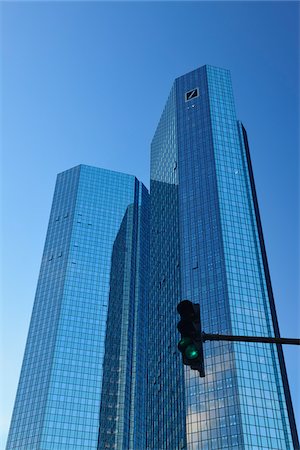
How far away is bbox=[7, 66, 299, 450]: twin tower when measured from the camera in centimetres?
9331

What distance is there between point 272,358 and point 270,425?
1361 cm

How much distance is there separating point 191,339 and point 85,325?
490ft

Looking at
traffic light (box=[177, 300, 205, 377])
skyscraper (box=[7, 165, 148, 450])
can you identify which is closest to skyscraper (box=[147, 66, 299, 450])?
skyscraper (box=[7, 165, 148, 450])

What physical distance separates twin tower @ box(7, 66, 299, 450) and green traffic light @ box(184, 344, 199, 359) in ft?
272

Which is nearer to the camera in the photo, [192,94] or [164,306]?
[164,306]

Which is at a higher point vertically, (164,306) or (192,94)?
(192,94)

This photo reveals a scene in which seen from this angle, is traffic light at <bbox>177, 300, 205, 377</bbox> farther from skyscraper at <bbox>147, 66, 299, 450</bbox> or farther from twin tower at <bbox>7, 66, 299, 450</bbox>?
twin tower at <bbox>7, 66, 299, 450</bbox>

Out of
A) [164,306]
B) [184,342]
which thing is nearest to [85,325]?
[164,306]

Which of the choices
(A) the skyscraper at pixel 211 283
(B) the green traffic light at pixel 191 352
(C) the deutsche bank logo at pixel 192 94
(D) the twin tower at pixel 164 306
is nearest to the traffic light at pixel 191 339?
(B) the green traffic light at pixel 191 352

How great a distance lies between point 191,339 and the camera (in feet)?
31.2

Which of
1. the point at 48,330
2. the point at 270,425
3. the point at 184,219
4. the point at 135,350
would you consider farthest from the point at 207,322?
the point at 135,350

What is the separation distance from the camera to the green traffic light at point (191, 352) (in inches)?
370

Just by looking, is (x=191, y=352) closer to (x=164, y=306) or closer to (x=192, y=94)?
(x=164, y=306)

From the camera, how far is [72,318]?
153375 millimetres
